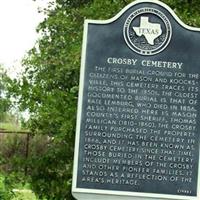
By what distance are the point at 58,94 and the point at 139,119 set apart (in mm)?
2067

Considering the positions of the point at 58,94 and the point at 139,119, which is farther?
the point at 58,94

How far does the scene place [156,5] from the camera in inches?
290

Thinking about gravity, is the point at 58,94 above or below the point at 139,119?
above

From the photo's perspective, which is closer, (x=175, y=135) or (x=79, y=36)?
(x=175, y=135)

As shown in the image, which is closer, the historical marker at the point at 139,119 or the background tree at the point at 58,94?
the historical marker at the point at 139,119

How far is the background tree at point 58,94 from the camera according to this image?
29.1 ft

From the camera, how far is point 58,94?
29.5 ft

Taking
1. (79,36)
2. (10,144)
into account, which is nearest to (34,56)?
(79,36)

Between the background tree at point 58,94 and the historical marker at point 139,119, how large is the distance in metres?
1.49

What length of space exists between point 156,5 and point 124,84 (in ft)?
2.80

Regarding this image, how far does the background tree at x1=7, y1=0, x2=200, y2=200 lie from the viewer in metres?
8.86

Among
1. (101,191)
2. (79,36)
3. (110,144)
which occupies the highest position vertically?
(79,36)

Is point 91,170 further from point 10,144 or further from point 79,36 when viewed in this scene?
point 10,144

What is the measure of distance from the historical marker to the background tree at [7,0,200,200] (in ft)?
4.90
